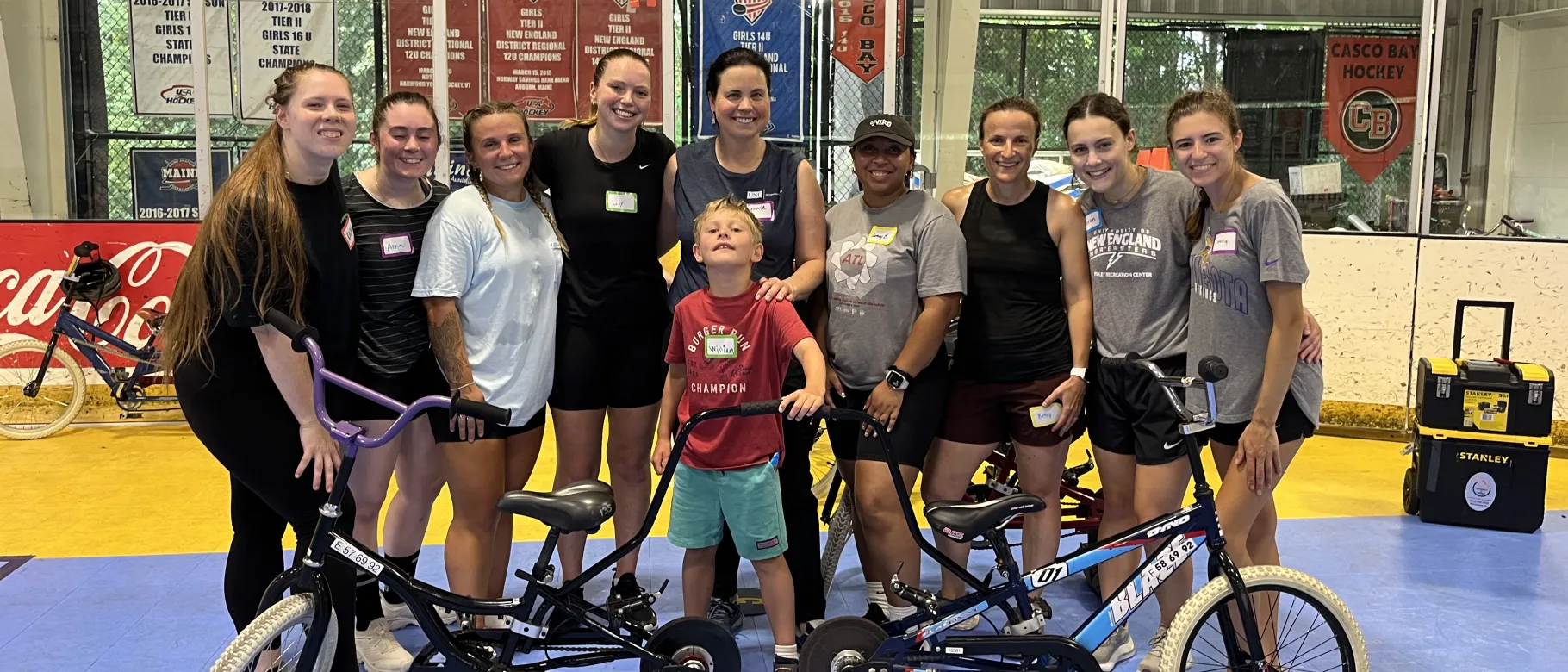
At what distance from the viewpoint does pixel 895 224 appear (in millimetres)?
3234

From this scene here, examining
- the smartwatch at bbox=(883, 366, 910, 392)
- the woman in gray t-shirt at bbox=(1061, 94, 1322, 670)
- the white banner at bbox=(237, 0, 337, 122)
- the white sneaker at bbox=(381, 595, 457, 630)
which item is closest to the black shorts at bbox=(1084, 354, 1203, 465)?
the woman in gray t-shirt at bbox=(1061, 94, 1322, 670)

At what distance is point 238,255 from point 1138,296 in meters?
2.30

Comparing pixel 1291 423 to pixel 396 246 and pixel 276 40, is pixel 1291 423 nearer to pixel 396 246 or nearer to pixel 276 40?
pixel 396 246

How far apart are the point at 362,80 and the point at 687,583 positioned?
569cm

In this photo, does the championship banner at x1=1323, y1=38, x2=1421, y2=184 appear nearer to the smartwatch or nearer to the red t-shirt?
the smartwatch

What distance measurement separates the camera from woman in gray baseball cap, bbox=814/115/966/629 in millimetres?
3168

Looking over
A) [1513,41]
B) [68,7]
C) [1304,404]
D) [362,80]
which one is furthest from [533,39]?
[1513,41]

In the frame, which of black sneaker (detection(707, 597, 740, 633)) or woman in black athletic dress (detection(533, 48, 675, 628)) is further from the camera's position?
black sneaker (detection(707, 597, 740, 633))

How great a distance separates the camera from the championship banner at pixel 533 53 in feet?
23.4

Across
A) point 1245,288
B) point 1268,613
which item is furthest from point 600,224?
point 1268,613

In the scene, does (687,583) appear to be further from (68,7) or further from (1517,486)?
(68,7)

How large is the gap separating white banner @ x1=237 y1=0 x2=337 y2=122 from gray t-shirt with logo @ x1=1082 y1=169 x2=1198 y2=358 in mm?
5927

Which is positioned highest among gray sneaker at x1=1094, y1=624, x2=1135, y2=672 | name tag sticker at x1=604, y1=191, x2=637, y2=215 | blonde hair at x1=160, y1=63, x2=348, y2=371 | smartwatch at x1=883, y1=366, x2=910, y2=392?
name tag sticker at x1=604, y1=191, x2=637, y2=215

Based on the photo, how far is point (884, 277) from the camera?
3.21m
